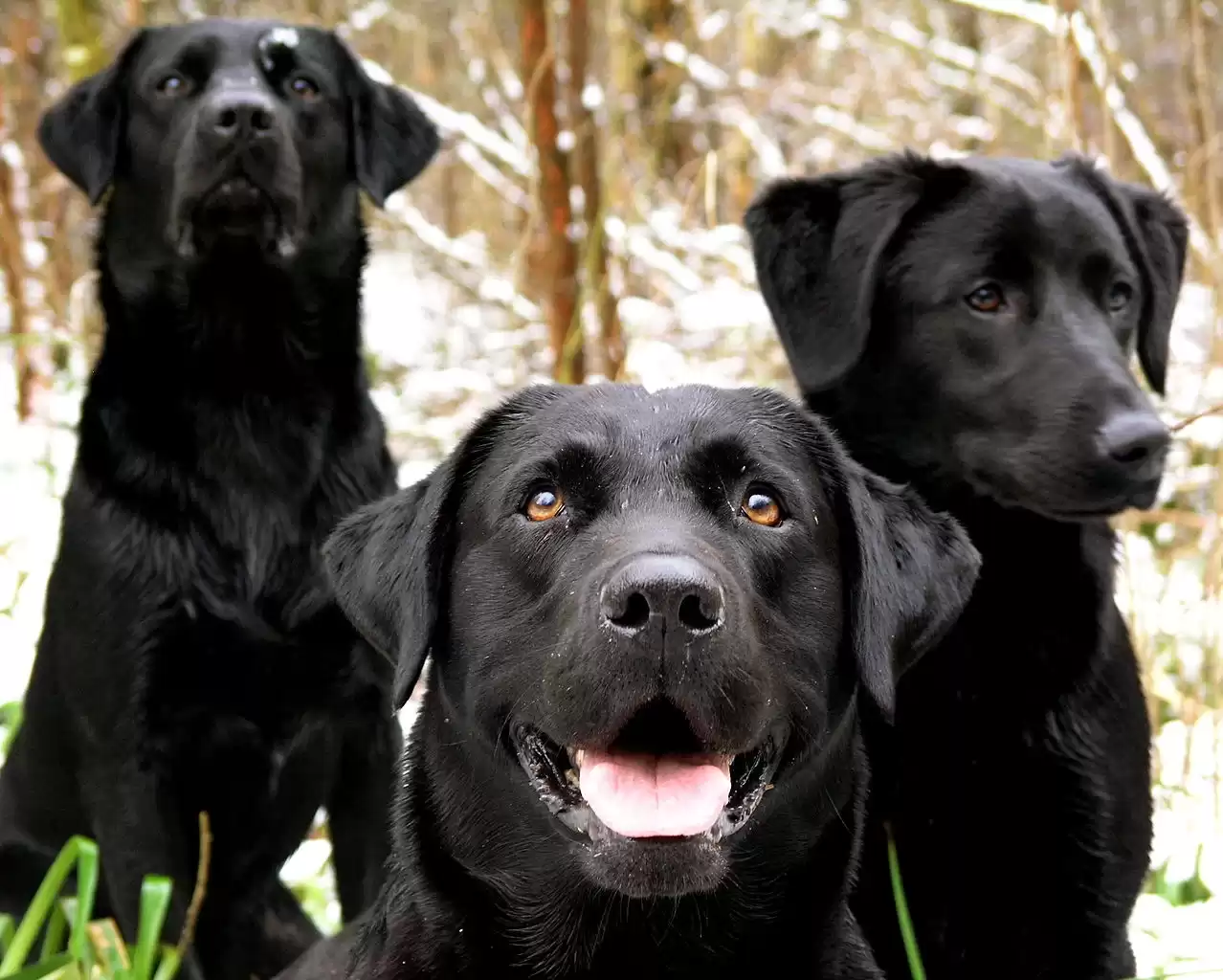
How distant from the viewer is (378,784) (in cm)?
356

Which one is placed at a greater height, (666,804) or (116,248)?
(116,248)

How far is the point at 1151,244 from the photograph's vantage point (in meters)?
3.63

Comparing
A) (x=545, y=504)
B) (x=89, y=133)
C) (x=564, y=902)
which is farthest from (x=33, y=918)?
(x=89, y=133)

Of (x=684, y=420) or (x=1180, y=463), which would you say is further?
(x=1180, y=463)

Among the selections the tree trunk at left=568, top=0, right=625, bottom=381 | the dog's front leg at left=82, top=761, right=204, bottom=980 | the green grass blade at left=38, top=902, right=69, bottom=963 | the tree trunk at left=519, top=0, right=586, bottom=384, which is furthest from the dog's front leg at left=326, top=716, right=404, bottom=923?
the tree trunk at left=568, top=0, right=625, bottom=381

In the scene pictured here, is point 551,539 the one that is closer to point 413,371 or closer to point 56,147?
point 56,147

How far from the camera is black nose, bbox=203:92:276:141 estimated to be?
144 inches

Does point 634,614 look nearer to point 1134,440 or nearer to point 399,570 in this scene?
point 399,570

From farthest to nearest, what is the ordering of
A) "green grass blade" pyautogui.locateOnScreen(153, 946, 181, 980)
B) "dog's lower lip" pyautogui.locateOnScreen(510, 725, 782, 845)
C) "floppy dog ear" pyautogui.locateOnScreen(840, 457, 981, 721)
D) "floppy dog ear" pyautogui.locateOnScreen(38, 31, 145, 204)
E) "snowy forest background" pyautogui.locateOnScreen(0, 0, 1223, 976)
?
"snowy forest background" pyautogui.locateOnScreen(0, 0, 1223, 976) → "floppy dog ear" pyautogui.locateOnScreen(38, 31, 145, 204) → "green grass blade" pyautogui.locateOnScreen(153, 946, 181, 980) → "floppy dog ear" pyautogui.locateOnScreen(840, 457, 981, 721) → "dog's lower lip" pyautogui.locateOnScreen(510, 725, 782, 845)

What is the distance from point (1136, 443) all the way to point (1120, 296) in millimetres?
596

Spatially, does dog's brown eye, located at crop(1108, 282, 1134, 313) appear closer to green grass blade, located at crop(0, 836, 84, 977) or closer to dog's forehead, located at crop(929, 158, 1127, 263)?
dog's forehead, located at crop(929, 158, 1127, 263)

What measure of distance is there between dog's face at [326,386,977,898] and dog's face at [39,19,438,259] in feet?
4.25

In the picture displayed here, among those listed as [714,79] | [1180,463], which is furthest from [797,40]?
[1180,463]

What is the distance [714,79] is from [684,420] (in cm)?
577
